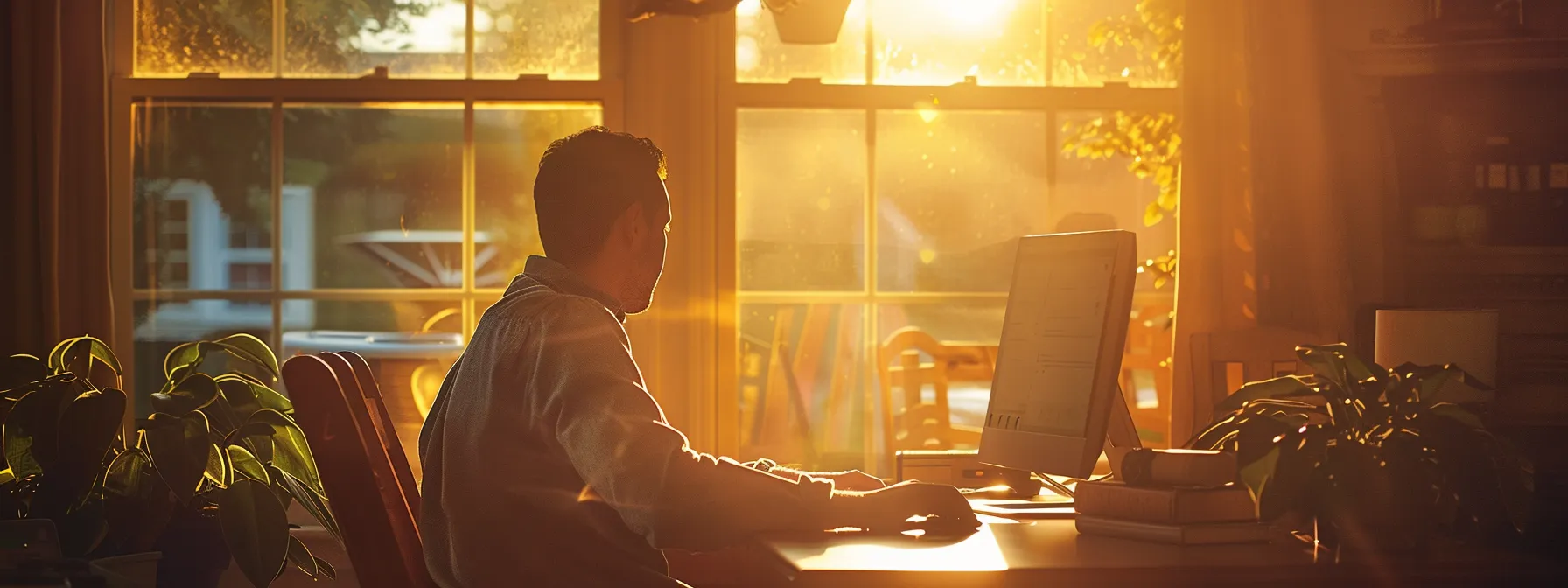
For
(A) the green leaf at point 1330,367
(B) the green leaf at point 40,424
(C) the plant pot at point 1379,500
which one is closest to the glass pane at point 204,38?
(B) the green leaf at point 40,424

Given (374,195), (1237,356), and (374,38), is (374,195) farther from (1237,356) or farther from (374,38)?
(1237,356)

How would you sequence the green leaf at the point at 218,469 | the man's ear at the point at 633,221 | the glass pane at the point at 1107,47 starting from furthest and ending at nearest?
the glass pane at the point at 1107,47 < the green leaf at the point at 218,469 < the man's ear at the point at 633,221

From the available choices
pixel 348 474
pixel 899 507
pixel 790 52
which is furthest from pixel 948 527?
pixel 790 52

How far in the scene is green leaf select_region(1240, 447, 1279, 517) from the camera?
1521 mm

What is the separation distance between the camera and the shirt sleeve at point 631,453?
147cm

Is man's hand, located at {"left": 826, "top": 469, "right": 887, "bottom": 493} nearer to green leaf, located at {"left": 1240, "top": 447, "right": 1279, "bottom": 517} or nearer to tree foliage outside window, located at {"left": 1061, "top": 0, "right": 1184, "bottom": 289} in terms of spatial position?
green leaf, located at {"left": 1240, "top": 447, "right": 1279, "bottom": 517}

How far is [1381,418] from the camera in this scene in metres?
1.61

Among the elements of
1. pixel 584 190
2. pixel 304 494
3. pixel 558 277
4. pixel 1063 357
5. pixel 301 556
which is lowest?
pixel 301 556

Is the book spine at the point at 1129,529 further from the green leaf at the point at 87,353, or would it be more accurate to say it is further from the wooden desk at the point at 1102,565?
the green leaf at the point at 87,353

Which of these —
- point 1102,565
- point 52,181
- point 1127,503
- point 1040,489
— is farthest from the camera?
point 52,181

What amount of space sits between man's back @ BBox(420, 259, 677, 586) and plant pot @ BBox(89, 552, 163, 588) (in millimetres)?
1201

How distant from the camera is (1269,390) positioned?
5.71ft

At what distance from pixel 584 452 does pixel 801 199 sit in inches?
75.5

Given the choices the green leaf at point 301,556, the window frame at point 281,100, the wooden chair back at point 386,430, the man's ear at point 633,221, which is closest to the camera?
the man's ear at point 633,221
